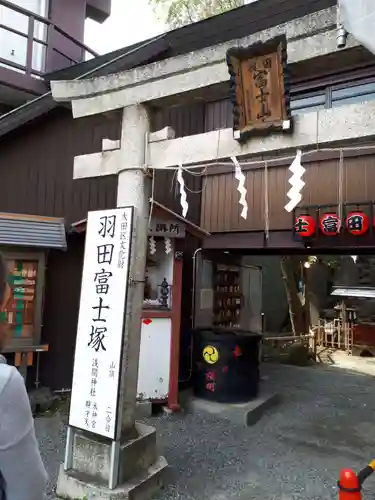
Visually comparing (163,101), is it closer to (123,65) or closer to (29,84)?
(123,65)

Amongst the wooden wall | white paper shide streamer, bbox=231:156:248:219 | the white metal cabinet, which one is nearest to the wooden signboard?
white paper shide streamer, bbox=231:156:248:219

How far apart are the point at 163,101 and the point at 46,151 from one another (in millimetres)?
3934

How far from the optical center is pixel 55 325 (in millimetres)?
7574

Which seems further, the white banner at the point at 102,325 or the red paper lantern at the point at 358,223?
the red paper lantern at the point at 358,223

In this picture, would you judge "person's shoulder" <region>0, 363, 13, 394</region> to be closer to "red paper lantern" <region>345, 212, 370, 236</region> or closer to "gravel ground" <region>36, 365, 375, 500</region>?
"gravel ground" <region>36, 365, 375, 500</region>

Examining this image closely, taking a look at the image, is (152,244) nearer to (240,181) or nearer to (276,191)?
(276,191)

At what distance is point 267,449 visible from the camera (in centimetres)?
586

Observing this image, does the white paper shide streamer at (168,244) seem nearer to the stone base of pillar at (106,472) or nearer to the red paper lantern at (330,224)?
the red paper lantern at (330,224)

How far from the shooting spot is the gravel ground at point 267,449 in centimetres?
466

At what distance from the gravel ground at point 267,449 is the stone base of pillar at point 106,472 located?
0.23 m

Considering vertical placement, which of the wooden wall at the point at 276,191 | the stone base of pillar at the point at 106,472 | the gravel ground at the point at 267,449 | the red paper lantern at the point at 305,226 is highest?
the wooden wall at the point at 276,191

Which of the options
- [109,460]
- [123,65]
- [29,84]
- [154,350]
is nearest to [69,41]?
[29,84]

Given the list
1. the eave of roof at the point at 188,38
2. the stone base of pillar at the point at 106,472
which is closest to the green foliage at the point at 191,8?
the eave of roof at the point at 188,38

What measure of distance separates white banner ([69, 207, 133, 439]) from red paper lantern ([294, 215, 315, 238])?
3665 millimetres
